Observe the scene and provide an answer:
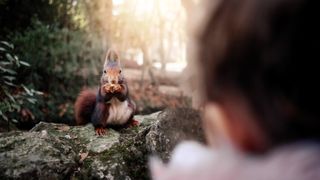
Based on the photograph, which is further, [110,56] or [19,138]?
[110,56]

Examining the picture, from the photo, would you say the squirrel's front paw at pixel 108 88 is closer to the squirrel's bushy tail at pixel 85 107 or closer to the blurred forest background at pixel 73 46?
the squirrel's bushy tail at pixel 85 107

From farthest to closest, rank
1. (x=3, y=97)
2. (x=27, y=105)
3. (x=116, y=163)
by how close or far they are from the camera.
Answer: (x=27, y=105)
(x=3, y=97)
(x=116, y=163)

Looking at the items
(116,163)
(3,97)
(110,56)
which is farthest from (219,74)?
(3,97)

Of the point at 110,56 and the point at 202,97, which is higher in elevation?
the point at 110,56

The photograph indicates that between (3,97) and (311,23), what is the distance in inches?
181

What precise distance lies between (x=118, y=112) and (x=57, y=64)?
399 centimetres

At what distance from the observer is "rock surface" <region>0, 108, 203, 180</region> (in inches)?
122

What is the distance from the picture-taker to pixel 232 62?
55cm

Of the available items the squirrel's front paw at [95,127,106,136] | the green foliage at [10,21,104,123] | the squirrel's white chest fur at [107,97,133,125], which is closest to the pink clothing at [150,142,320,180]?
the squirrel's front paw at [95,127,106,136]

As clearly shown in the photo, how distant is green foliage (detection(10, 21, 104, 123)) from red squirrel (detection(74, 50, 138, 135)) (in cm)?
341

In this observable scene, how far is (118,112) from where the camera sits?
3836 millimetres

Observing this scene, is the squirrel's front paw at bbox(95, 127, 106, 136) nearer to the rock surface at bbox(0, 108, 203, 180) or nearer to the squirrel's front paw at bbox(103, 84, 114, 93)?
the rock surface at bbox(0, 108, 203, 180)

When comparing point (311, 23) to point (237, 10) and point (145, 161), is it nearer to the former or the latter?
point (237, 10)

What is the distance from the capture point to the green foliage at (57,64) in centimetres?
739
